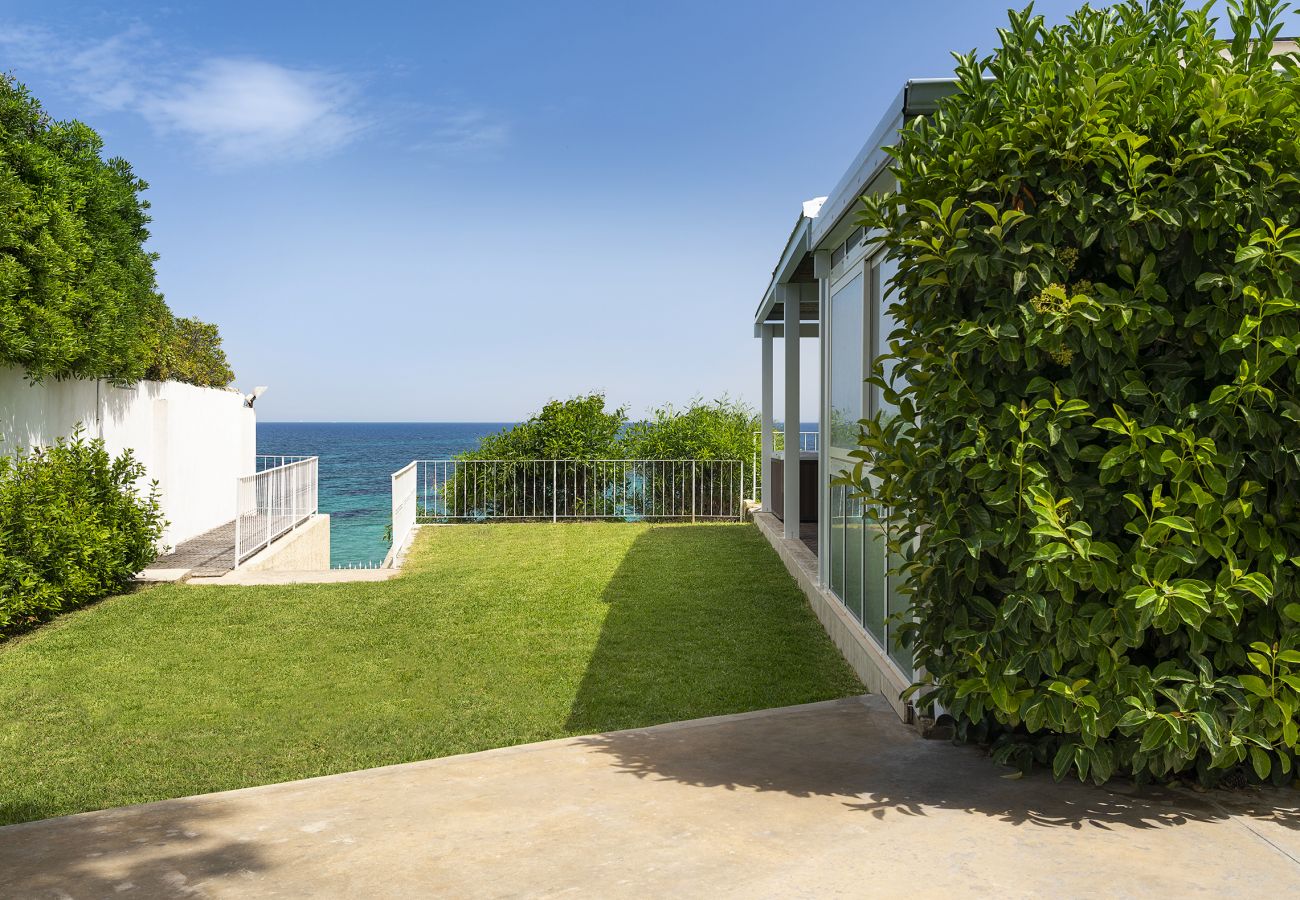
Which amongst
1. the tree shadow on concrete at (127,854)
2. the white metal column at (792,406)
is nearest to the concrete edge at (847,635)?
the white metal column at (792,406)

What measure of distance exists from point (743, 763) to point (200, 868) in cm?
200

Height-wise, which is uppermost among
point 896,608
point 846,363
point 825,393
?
point 846,363

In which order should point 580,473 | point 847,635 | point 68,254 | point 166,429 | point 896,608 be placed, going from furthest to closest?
point 580,473
point 166,429
point 68,254
point 847,635
point 896,608

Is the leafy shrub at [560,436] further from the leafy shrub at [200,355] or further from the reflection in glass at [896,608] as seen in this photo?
the reflection in glass at [896,608]

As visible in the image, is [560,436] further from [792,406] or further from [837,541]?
[837,541]

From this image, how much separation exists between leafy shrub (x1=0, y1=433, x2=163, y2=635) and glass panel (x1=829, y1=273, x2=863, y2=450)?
6.25 m

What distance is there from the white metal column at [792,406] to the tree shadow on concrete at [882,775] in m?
5.73

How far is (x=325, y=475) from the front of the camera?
6156 cm

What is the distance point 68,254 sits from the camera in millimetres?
7531

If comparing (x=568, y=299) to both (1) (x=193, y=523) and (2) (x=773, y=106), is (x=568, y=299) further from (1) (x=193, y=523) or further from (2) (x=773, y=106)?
(1) (x=193, y=523)

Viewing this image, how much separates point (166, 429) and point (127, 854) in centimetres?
1003

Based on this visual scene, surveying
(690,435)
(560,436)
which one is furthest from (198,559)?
(690,435)

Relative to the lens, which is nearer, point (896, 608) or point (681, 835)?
point (681, 835)

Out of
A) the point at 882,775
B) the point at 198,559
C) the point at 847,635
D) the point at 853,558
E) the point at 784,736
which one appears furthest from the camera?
the point at 198,559
